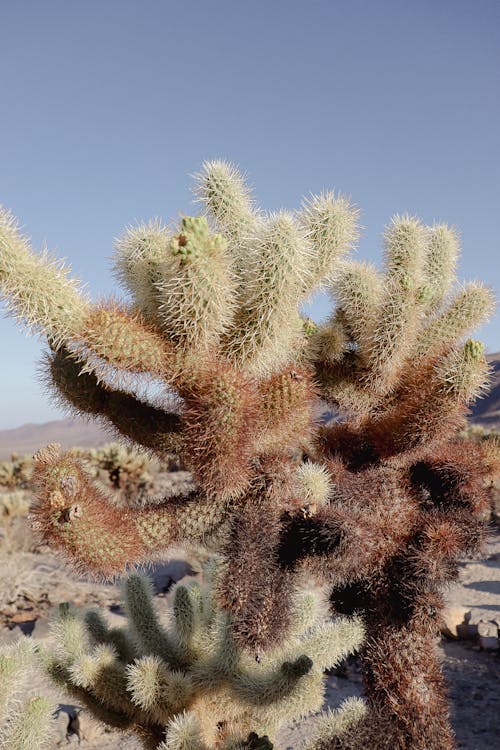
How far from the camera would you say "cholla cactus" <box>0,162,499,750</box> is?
2.07 metres

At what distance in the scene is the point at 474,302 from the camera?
2.76 metres

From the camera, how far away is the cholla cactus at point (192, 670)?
3.42 metres

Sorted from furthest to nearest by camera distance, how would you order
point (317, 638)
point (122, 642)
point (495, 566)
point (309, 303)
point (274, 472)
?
1. point (495, 566)
2. point (122, 642)
3. point (317, 638)
4. point (309, 303)
5. point (274, 472)

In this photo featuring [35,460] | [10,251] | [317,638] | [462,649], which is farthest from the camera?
[462,649]

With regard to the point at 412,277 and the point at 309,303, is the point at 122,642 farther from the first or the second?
the point at 412,277

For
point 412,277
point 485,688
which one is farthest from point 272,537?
point 485,688

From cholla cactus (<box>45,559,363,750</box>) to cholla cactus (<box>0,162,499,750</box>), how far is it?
78 cm

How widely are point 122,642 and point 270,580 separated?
2.24m

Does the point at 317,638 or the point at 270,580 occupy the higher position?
the point at 270,580

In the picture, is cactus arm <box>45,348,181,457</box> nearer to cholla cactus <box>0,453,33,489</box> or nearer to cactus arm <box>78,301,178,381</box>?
cactus arm <box>78,301,178,381</box>

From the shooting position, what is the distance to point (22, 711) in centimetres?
348

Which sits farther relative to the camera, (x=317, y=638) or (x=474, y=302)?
(x=317, y=638)

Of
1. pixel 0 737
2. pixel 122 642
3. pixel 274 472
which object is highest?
pixel 274 472

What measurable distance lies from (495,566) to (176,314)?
11.5 metres
